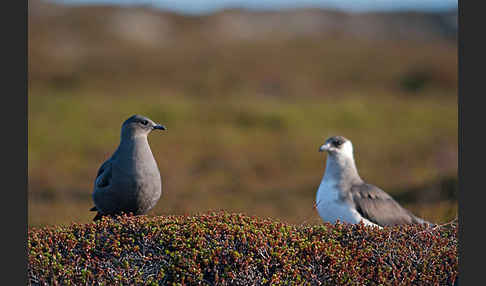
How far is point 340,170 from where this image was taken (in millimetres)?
8508

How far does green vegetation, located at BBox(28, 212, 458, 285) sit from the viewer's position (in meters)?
5.65

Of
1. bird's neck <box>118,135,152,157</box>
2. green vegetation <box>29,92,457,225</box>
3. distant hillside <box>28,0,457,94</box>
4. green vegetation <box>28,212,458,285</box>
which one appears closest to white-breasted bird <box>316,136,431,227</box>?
green vegetation <box>28,212,458,285</box>

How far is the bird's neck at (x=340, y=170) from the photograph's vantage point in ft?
27.7

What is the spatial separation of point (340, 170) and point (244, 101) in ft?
85.2

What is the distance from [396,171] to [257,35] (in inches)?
1405

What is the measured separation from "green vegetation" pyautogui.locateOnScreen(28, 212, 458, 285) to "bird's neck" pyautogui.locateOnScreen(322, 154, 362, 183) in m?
2.01

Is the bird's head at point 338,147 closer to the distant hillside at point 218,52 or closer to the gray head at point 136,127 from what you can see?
the gray head at point 136,127

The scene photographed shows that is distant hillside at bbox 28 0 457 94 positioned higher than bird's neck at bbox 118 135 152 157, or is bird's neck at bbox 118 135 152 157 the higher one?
distant hillside at bbox 28 0 457 94

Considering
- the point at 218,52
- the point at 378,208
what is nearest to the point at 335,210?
the point at 378,208

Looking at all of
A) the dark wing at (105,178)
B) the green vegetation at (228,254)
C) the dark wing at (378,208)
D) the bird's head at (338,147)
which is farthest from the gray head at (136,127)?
the dark wing at (378,208)

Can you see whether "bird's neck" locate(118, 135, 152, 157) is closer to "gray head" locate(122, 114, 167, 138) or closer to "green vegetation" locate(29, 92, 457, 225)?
"gray head" locate(122, 114, 167, 138)

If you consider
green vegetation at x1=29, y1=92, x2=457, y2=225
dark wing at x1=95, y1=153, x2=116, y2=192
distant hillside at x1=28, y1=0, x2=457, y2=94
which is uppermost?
distant hillside at x1=28, y1=0, x2=457, y2=94

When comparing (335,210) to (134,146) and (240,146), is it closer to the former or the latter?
(134,146)

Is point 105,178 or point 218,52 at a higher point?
point 218,52
